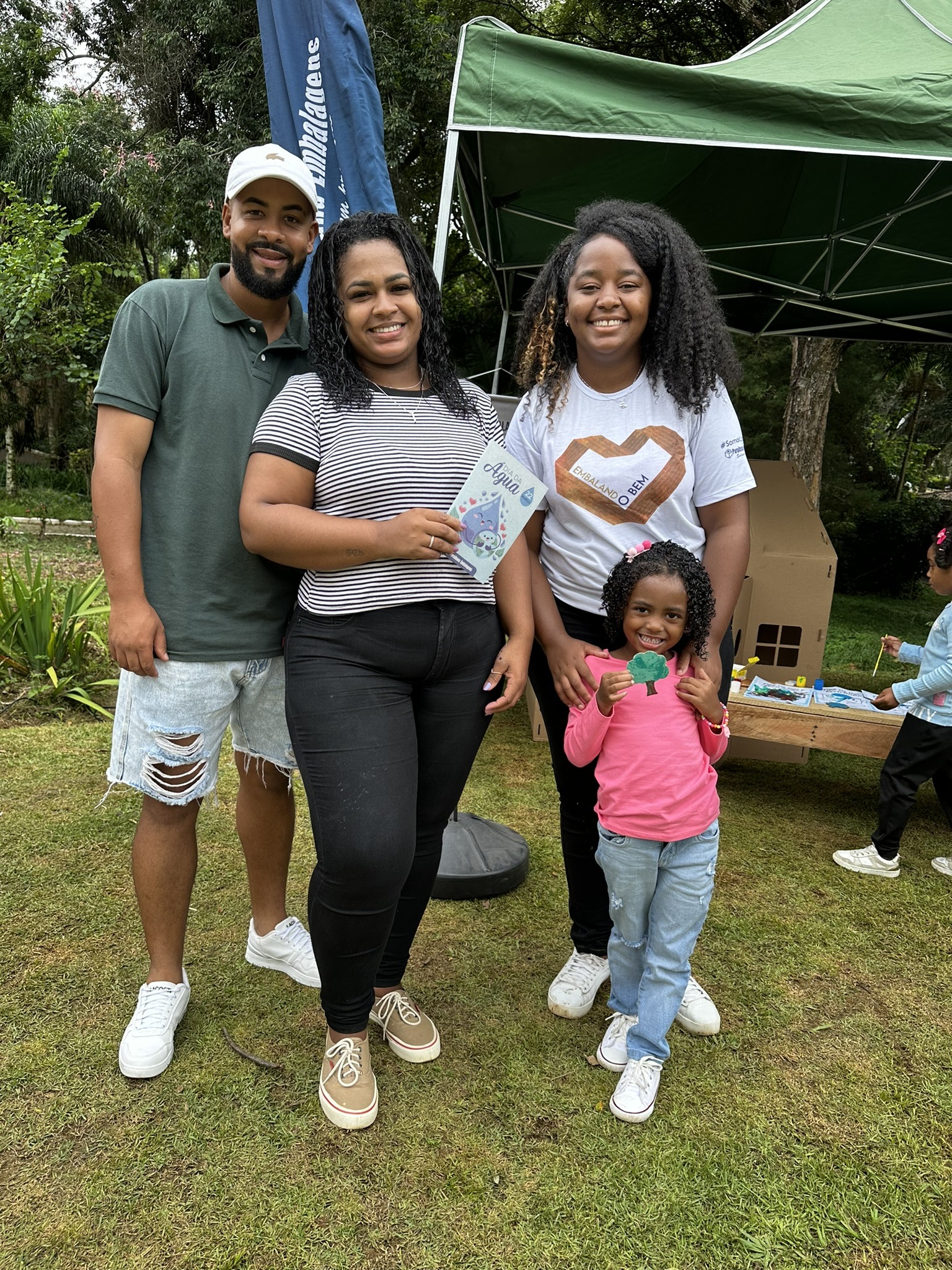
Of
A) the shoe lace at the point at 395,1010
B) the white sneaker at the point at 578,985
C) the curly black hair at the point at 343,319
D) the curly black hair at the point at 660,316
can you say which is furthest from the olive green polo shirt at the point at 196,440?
the white sneaker at the point at 578,985

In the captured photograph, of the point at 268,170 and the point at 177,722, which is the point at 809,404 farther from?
the point at 177,722

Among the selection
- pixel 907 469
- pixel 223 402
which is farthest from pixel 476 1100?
pixel 907 469

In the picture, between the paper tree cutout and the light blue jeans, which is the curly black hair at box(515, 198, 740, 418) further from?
the light blue jeans

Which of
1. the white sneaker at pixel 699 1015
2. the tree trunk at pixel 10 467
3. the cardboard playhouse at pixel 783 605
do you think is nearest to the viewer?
the white sneaker at pixel 699 1015

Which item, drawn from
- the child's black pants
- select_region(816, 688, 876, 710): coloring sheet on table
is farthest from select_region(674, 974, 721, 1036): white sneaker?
select_region(816, 688, 876, 710): coloring sheet on table

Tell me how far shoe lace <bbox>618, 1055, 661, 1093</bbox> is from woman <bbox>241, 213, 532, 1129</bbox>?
0.59 meters

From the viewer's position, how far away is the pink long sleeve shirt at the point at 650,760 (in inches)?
77.7

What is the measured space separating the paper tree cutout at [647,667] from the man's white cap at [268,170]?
1299mm

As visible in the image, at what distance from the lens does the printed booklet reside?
1781 mm

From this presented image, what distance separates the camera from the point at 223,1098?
2.02 metres

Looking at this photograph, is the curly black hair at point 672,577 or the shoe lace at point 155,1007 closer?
the curly black hair at point 672,577

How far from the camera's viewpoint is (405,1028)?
220 centimetres

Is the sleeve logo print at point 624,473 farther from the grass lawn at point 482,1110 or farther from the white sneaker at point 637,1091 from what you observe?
the grass lawn at point 482,1110

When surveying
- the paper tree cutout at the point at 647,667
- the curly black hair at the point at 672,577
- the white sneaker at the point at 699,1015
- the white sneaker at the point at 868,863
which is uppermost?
the curly black hair at the point at 672,577
